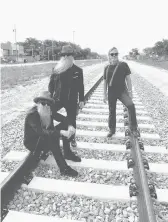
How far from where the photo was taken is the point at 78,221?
2.83 meters

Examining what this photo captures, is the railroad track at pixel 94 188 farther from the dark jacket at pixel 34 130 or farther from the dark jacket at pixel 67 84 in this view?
the dark jacket at pixel 67 84

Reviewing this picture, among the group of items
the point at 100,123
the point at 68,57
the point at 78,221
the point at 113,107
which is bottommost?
the point at 78,221

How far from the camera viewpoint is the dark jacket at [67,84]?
4215 millimetres

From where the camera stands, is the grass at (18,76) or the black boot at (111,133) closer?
the black boot at (111,133)

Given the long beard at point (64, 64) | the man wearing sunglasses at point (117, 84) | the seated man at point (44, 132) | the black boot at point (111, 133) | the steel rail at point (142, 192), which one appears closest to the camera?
the steel rail at point (142, 192)

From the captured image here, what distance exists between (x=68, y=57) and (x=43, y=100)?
0.91 metres

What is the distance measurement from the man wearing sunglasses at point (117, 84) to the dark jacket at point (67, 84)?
0.85 m

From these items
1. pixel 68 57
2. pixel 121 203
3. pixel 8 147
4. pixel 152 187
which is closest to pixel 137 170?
pixel 152 187

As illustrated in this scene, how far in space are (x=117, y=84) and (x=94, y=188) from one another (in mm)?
2300

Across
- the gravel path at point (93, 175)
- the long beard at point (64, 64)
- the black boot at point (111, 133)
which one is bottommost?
the gravel path at point (93, 175)

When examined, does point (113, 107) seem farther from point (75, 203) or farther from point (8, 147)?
point (75, 203)

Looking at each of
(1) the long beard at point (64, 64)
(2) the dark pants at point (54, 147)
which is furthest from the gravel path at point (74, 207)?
(1) the long beard at point (64, 64)

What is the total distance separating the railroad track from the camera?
296cm

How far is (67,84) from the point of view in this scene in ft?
14.0
